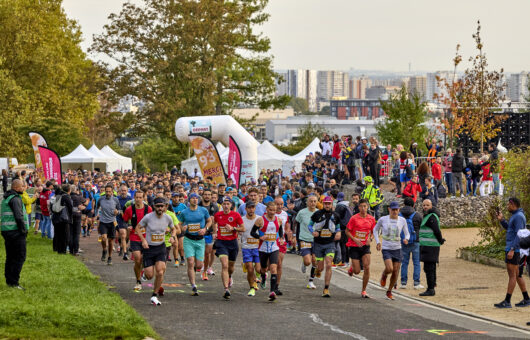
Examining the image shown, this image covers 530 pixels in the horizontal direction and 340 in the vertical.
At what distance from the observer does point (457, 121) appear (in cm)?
3909

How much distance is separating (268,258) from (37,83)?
181 feet

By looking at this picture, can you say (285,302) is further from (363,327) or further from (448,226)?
(448,226)

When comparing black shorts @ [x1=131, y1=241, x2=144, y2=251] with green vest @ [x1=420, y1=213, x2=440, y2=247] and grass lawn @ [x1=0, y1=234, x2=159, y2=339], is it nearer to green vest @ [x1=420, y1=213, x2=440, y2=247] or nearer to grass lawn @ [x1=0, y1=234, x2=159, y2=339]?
grass lawn @ [x1=0, y1=234, x2=159, y2=339]

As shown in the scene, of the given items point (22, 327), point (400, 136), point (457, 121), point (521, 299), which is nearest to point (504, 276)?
point (521, 299)

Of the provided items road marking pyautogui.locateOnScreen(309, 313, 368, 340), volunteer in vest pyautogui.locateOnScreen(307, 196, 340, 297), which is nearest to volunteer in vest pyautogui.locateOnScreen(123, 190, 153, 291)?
volunteer in vest pyautogui.locateOnScreen(307, 196, 340, 297)

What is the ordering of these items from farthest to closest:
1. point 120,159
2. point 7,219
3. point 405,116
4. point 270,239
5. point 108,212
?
point 405,116
point 120,159
point 108,212
point 270,239
point 7,219

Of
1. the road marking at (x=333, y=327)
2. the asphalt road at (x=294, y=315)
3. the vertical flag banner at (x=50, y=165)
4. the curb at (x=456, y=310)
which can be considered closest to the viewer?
the road marking at (x=333, y=327)

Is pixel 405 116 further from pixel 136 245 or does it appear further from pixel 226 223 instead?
pixel 226 223

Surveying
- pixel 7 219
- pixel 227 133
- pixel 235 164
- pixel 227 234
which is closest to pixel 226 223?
pixel 227 234

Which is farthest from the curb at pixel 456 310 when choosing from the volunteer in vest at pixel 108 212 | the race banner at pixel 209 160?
the race banner at pixel 209 160

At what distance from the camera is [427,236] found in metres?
16.8

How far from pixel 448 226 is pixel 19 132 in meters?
42.6

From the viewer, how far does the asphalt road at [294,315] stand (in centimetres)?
1234

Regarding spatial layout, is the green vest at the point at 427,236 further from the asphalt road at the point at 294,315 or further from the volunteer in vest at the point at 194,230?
the volunteer in vest at the point at 194,230
